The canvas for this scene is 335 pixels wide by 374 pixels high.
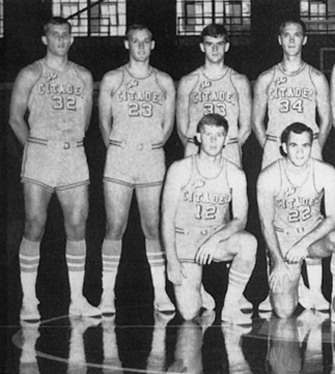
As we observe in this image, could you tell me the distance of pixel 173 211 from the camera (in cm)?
669

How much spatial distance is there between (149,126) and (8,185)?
3.31 ft

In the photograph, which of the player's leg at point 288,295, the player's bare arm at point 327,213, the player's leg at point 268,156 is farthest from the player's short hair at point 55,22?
the player's leg at point 288,295

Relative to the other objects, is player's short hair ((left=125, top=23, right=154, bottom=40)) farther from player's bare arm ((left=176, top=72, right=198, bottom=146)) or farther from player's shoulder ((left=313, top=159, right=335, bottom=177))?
player's shoulder ((left=313, top=159, right=335, bottom=177))

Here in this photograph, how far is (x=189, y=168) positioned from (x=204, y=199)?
0.74 feet

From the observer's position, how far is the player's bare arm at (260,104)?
6789mm

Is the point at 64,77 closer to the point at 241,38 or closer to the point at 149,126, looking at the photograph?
the point at 149,126

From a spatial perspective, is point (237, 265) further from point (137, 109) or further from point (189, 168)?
point (137, 109)

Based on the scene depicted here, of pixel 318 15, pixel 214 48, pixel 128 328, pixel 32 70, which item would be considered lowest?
pixel 128 328

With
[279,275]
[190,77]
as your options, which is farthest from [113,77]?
[279,275]

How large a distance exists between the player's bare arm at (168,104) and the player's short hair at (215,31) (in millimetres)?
372

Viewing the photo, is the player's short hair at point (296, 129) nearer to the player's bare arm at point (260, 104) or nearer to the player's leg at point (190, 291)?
the player's bare arm at point (260, 104)

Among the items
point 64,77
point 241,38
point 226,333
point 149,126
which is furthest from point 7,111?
point 226,333

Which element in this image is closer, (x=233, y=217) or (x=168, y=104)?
(x=233, y=217)

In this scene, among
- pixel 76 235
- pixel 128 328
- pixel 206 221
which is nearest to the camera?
pixel 128 328
